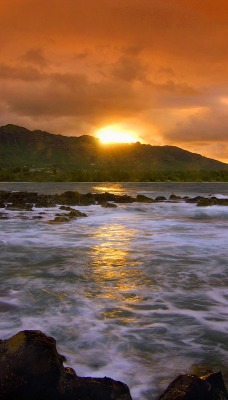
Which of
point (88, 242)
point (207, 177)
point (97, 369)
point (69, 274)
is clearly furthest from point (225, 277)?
point (207, 177)

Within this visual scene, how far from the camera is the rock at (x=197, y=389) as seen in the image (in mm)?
3922

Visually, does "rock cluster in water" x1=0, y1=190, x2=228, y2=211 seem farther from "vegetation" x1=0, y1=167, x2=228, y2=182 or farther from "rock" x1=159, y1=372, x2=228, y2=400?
"vegetation" x1=0, y1=167, x2=228, y2=182

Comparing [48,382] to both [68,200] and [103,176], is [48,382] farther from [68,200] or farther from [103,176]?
[103,176]

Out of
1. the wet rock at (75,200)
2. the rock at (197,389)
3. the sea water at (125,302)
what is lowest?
the sea water at (125,302)

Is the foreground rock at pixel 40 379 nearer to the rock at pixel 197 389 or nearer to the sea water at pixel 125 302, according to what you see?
the rock at pixel 197 389

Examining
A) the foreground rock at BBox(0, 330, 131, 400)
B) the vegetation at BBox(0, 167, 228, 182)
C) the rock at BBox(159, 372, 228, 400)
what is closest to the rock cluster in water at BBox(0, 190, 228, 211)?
the foreground rock at BBox(0, 330, 131, 400)

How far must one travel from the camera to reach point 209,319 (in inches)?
282

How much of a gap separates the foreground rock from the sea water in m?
0.84

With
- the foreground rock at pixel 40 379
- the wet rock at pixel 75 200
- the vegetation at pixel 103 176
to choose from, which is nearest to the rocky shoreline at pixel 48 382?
the foreground rock at pixel 40 379

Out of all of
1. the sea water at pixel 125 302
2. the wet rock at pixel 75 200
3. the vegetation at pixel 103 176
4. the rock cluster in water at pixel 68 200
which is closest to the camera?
the sea water at pixel 125 302

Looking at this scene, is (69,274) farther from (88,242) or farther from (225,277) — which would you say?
(88,242)

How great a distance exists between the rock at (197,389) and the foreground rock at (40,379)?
0.46 metres

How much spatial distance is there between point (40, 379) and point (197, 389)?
147 centimetres

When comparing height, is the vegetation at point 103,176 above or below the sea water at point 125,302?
above
